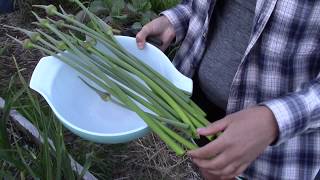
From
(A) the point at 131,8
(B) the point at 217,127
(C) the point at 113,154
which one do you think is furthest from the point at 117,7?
(B) the point at 217,127

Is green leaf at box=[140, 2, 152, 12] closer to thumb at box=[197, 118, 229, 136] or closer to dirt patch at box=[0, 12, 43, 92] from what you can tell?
dirt patch at box=[0, 12, 43, 92]

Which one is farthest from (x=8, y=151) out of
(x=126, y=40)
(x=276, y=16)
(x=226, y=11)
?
(x=276, y=16)

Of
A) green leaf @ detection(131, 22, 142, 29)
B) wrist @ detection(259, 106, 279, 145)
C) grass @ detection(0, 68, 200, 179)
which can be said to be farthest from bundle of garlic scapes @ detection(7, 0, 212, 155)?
green leaf @ detection(131, 22, 142, 29)

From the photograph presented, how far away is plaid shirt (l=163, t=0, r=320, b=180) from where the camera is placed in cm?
87

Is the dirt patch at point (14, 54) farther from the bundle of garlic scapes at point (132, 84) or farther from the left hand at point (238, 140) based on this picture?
the left hand at point (238, 140)

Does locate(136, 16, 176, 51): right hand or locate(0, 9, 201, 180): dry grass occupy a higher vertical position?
locate(136, 16, 176, 51): right hand

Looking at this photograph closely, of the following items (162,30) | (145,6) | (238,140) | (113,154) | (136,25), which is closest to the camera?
(238,140)

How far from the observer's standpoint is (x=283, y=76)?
3.27ft

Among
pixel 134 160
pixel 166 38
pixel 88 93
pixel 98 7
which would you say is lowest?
pixel 134 160

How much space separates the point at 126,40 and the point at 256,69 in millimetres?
318

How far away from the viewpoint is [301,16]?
0.91m

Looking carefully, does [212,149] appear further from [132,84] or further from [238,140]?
[132,84]

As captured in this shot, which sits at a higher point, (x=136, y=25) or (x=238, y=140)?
(x=238, y=140)

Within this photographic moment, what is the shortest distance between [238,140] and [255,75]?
0.25 meters
